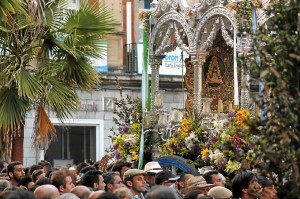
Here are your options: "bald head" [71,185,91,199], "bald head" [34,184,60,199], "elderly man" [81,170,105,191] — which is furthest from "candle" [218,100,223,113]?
"bald head" [34,184,60,199]

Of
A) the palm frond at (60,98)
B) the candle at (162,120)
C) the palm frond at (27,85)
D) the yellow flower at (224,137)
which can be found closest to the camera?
the yellow flower at (224,137)

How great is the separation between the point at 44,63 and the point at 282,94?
1172cm

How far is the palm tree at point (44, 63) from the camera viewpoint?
17.8 metres

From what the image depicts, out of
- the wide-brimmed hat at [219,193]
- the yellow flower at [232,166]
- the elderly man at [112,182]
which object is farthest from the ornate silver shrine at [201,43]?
the wide-brimmed hat at [219,193]

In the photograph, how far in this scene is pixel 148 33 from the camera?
2242 centimetres

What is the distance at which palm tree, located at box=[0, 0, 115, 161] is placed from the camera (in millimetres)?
17828

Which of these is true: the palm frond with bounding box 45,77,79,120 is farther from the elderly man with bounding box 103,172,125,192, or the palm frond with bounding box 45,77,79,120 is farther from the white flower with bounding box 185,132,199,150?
Result: the elderly man with bounding box 103,172,125,192

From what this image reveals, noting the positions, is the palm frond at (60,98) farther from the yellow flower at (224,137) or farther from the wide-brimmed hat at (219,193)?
the wide-brimmed hat at (219,193)

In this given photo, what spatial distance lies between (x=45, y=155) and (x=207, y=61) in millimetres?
9555

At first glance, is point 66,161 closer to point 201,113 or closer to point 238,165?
point 201,113

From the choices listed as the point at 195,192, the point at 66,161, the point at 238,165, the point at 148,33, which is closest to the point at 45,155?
the point at 66,161

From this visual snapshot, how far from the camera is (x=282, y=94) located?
727 centimetres

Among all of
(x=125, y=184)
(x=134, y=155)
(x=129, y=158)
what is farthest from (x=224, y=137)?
(x=125, y=184)

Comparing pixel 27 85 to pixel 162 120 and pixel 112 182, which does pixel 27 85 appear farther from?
pixel 112 182
